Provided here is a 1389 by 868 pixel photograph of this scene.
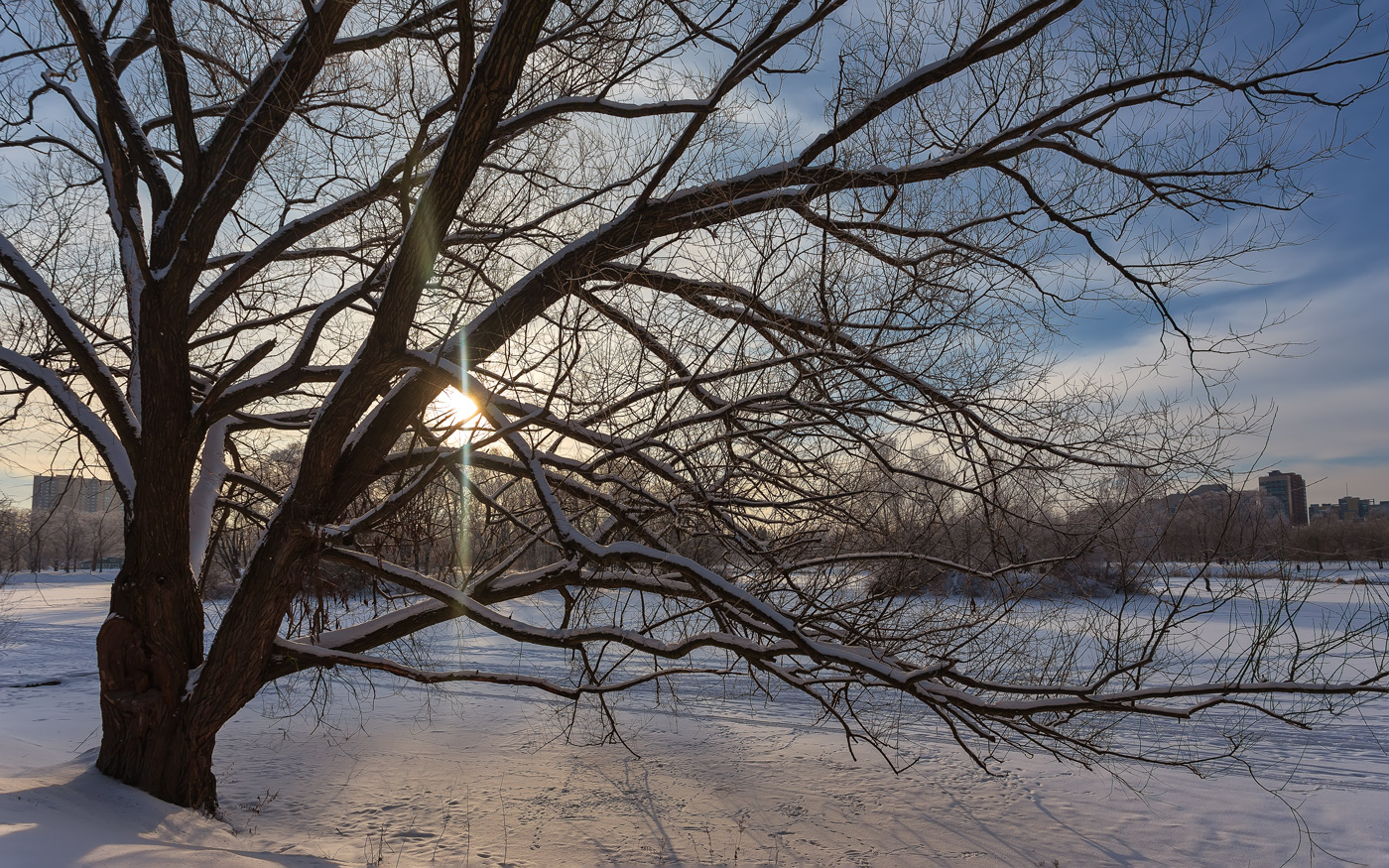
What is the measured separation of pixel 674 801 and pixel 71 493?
22.1 ft

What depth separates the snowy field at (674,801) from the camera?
6.01 meters

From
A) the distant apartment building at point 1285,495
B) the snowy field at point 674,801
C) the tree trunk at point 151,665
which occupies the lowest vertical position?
the snowy field at point 674,801

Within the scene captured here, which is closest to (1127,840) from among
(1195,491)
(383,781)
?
(1195,491)

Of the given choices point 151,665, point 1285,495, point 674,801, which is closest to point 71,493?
point 151,665

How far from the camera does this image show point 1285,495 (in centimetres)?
435

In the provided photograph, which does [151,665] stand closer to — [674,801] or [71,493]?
[71,493]

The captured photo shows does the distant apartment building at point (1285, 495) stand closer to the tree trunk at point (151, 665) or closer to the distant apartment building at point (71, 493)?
the tree trunk at point (151, 665)

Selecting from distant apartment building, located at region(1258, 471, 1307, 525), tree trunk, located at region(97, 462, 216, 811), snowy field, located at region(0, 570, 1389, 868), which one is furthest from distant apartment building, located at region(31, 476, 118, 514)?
distant apartment building, located at region(1258, 471, 1307, 525)

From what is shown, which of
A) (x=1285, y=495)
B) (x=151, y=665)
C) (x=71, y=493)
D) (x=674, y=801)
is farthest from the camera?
(x=674, y=801)

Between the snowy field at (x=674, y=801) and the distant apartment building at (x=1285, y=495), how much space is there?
1805 millimetres

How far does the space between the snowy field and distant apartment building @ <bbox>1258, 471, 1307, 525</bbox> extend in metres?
1.81

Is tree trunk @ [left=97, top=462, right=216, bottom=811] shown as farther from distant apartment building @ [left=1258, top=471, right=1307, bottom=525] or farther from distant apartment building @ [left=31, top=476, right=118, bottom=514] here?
distant apartment building @ [left=1258, top=471, right=1307, bottom=525]

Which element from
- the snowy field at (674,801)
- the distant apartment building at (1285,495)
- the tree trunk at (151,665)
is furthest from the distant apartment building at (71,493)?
the distant apartment building at (1285,495)

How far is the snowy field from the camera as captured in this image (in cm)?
601
